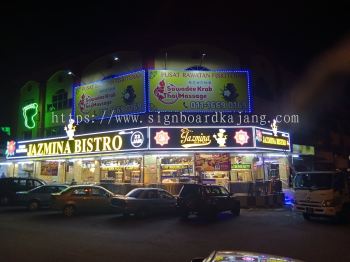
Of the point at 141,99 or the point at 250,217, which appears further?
the point at 141,99

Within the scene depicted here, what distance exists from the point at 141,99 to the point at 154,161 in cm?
493

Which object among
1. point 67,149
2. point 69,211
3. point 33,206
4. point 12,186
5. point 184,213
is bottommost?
point 184,213

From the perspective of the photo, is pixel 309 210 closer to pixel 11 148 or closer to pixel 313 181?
pixel 313 181

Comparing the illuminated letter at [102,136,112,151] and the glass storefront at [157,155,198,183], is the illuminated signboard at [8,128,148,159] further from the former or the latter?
the glass storefront at [157,155,198,183]

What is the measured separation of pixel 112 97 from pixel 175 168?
8.17 m

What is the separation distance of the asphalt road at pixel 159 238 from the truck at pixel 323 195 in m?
0.53

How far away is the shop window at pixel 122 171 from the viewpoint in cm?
2441

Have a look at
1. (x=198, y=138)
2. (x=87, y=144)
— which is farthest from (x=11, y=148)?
(x=198, y=138)

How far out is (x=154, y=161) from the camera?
23.5 metres

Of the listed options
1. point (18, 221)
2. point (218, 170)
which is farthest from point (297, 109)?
point (18, 221)

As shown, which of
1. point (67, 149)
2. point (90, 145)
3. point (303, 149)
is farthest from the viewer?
point (303, 149)

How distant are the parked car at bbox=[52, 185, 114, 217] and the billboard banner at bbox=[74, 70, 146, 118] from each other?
8.51m

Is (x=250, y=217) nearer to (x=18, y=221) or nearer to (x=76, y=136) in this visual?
(x=18, y=221)

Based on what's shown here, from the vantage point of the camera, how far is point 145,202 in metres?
17.2
